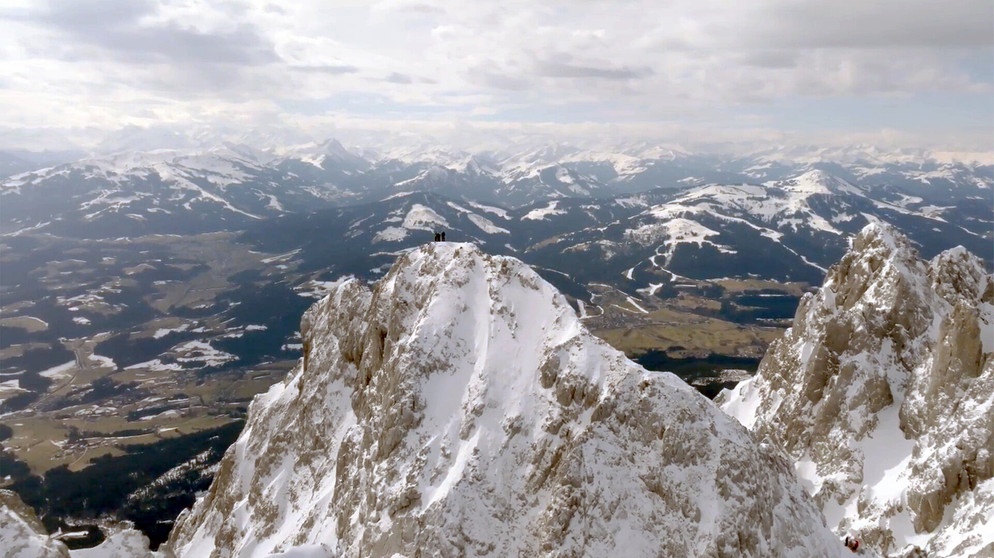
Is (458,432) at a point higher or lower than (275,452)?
higher

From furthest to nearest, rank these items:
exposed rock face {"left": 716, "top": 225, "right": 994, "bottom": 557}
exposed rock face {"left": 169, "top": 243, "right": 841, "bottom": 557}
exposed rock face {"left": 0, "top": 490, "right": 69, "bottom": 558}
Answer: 1. exposed rock face {"left": 716, "top": 225, "right": 994, "bottom": 557}
2. exposed rock face {"left": 169, "top": 243, "right": 841, "bottom": 557}
3. exposed rock face {"left": 0, "top": 490, "right": 69, "bottom": 558}

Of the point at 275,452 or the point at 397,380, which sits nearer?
the point at 397,380

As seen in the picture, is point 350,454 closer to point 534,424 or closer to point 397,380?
point 397,380

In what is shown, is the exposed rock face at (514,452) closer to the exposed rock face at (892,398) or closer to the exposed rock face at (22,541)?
the exposed rock face at (892,398)

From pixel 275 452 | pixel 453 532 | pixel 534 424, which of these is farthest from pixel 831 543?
pixel 275 452

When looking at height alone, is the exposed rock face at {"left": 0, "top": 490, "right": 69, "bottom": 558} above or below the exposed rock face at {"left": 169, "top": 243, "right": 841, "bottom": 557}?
above

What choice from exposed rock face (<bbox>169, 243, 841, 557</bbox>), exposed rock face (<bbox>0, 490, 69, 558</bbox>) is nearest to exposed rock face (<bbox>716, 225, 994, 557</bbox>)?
exposed rock face (<bbox>169, 243, 841, 557</bbox>)

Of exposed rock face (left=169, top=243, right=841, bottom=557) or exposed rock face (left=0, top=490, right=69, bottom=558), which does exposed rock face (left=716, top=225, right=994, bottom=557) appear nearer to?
exposed rock face (left=169, top=243, right=841, bottom=557)
